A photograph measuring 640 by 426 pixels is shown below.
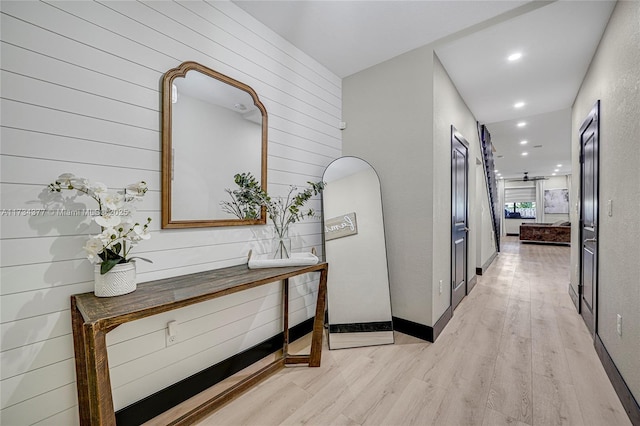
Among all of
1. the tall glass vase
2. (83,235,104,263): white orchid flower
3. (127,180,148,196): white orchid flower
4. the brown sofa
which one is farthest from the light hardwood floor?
the brown sofa

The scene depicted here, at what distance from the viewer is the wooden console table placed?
1.00 meters

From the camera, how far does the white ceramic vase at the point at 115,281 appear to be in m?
1.28

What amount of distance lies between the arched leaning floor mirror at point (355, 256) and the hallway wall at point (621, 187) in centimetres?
155

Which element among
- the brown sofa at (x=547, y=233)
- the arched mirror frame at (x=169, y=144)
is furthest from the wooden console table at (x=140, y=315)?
the brown sofa at (x=547, y=233)

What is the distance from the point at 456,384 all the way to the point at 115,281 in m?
2.19

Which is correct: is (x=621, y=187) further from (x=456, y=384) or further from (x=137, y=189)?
(x=137, y=189)

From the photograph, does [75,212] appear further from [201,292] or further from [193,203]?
[201,292]

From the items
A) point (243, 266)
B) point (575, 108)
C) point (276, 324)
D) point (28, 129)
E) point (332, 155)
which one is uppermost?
point (575, 108)

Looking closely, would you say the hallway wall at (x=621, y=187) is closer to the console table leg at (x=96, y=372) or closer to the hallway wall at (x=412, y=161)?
the hallway wall at (x=412, y=161)

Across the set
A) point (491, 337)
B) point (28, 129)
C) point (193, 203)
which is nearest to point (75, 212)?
point (28, 129)

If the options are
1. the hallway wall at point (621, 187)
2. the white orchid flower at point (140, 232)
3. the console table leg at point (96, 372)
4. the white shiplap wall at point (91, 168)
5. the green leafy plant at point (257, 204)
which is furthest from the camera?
the green leafy plant at point (257, 204)

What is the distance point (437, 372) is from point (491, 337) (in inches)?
37.1

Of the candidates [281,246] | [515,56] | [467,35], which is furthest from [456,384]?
[515,56]

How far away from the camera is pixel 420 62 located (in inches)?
101
